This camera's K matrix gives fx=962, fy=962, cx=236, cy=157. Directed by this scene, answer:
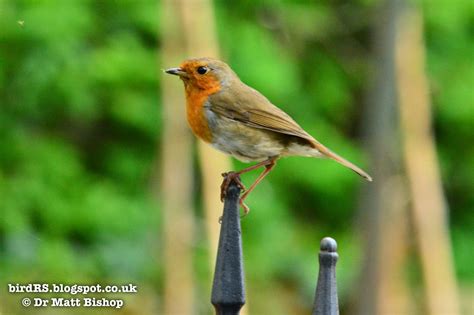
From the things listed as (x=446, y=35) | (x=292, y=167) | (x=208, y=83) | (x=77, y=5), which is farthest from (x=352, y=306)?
(x=208, y=83)

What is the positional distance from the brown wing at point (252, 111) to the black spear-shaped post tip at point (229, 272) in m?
1.08

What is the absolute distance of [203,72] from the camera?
3.14 metres

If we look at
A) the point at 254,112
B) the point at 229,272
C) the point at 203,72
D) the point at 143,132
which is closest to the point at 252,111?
the point at 254,112

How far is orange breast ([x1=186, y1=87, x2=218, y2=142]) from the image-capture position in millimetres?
3051

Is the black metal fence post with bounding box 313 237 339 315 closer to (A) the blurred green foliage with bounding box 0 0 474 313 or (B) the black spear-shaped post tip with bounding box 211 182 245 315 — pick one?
(B) the black spear-shaped post tip with bounding box 211 182 245 315

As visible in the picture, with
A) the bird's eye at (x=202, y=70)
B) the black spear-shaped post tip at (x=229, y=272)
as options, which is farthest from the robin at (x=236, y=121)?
the black spear-shaped post tip at (x=229, y=272)

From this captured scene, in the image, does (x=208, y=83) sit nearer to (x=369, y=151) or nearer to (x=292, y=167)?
(x=369, y=151)

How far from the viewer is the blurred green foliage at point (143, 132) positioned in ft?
16.6

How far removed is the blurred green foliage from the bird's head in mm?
1840

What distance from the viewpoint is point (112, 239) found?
206 inches

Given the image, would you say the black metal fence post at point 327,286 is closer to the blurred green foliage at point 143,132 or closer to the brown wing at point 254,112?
the brown wing at point 254,112

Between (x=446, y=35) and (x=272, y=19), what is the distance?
1167 millimetres

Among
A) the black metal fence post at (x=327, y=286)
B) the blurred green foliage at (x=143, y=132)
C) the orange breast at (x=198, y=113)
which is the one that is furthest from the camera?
the blurred green foliage at (x=143, y=132)

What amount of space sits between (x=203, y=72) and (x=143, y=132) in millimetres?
2485
